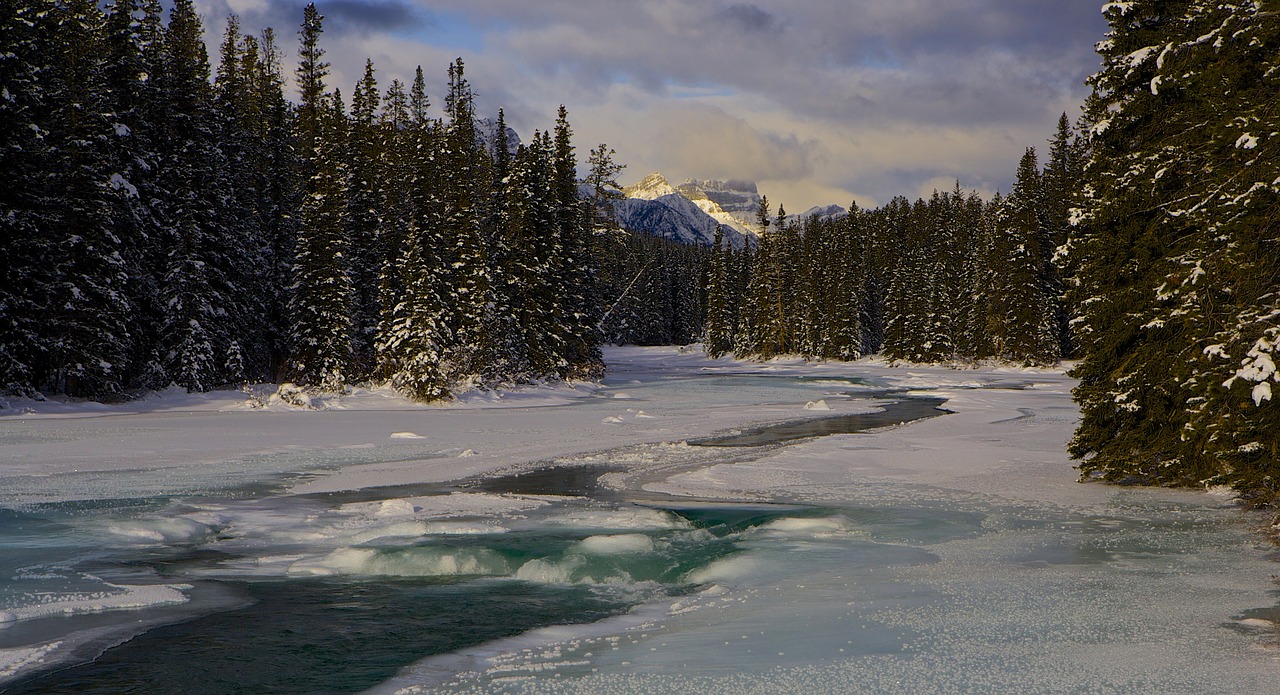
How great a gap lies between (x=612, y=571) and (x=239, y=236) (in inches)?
1344

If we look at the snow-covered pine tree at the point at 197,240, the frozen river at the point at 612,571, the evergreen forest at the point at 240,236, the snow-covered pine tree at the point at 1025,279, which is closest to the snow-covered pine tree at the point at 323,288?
the evergreen forest at the point at 240,236

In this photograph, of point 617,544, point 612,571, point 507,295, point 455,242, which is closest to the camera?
point 612,571

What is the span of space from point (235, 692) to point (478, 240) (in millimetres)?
34549

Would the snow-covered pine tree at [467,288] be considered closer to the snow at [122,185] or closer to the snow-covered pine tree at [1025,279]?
the snow at [122,185]

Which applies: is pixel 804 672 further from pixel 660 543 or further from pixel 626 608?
pixel 660 543

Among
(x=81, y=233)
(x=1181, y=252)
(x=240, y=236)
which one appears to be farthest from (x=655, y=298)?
(x=1181, y=252)

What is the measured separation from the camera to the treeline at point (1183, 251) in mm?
11453

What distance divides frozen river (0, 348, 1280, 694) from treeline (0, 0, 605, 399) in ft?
33.9

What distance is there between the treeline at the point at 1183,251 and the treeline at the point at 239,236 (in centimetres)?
2498

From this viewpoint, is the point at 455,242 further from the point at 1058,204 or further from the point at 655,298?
the point at 655,298

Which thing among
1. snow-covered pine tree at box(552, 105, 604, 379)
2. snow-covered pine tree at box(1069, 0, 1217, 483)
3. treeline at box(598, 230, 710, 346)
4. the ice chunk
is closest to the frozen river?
the ice chunk

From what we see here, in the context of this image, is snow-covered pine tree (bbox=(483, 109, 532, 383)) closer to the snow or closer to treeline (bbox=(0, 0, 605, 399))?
treeline (bbox=(0, 0, 605, 399))

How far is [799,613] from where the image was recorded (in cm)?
810

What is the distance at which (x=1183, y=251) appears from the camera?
14.5 meters
